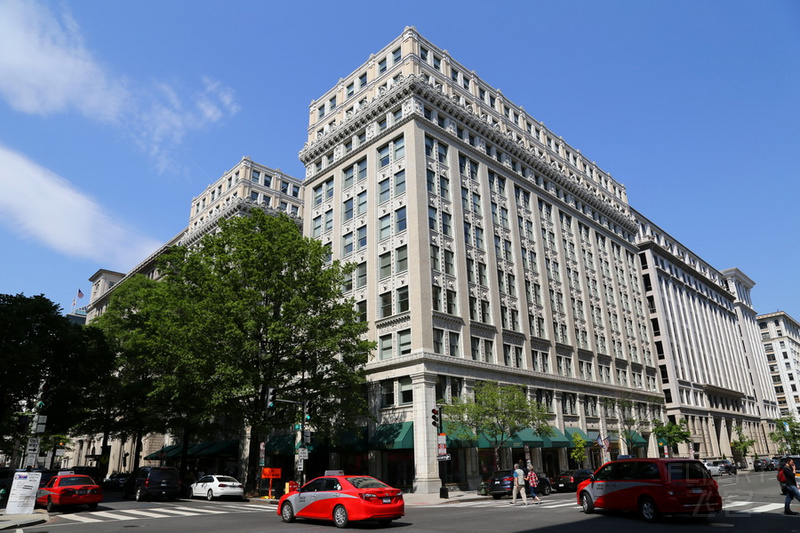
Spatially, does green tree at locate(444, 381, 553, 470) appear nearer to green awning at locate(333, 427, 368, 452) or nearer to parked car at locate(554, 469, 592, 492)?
parked car at locate(554, 469, 592, 492)

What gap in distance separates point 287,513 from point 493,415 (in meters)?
20.2

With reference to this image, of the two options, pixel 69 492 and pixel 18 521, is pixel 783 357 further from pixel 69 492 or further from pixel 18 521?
pixel 18 521

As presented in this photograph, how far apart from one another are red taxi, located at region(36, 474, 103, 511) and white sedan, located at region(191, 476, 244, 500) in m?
8.02

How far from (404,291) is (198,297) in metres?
15.0

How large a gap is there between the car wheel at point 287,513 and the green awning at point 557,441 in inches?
1118

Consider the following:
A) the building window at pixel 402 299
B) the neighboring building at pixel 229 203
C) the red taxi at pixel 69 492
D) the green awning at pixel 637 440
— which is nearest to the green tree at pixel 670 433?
the green awning at pixel 637 440

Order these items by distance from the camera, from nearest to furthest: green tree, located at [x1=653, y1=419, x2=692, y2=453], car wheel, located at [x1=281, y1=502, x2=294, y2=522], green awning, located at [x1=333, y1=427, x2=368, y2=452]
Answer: car wheel, located at [x1=281, y1=502, x2=294, y2=522], green awning, located at [x1=333, y1=427, x2=368, y2=452], green tree, located at [x1=653, y1=419, x2=692, y2=453]

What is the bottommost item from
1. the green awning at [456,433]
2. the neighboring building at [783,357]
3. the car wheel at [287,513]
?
the car wheel at [287,513]

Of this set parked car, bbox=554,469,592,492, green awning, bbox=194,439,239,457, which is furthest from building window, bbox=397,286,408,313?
green awning, bbox=194,439,239,457

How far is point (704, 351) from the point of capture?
85.8 metres

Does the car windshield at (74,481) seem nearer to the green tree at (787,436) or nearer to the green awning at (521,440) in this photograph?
the green awning at (521,440)

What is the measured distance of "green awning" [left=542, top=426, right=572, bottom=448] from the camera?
140 ft

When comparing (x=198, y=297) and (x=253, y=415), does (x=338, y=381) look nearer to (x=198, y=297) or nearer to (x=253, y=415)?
(x=253, y=415)

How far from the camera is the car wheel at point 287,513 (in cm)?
1862
